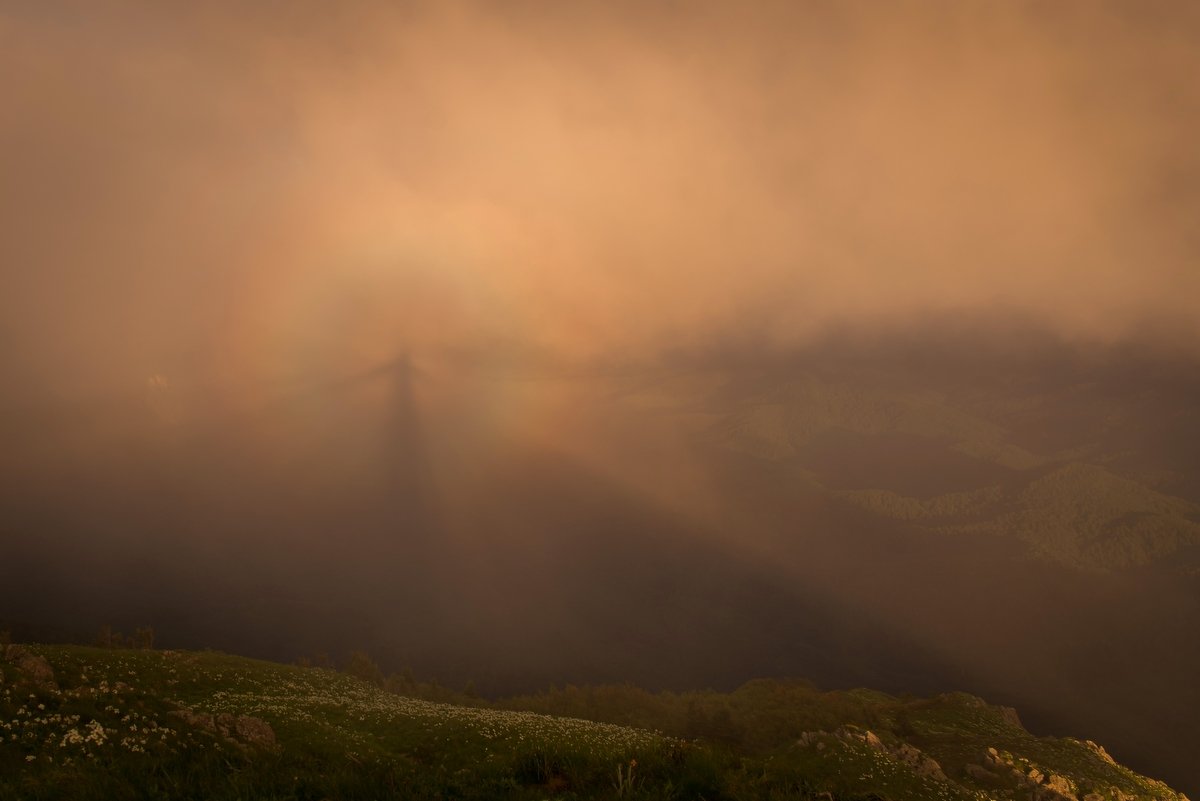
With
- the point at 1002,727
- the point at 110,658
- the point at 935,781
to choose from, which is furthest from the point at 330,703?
the point at 1002,727

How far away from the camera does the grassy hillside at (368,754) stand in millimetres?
11758

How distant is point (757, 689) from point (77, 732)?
164 meters

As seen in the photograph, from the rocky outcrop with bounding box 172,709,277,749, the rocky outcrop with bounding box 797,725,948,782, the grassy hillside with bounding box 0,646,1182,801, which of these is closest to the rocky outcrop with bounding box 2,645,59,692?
the grassy hillside with bounding box 0,646,1182,801

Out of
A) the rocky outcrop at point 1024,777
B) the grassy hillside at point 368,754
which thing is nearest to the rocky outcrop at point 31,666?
the grassy hillside at point 368,754

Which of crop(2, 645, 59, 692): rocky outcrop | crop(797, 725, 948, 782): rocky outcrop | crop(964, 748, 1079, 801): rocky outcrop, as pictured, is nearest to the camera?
crop(2, 645, 59, 692): rocky outcrop

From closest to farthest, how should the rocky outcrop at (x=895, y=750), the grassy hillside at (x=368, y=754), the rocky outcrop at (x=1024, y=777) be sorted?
the grassy hillside at (x=368, y=754)
the rocky outcrop at (x=1024, y=777)
the rocky outcrop at (x=895, y=750)

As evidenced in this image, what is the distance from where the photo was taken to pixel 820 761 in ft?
155

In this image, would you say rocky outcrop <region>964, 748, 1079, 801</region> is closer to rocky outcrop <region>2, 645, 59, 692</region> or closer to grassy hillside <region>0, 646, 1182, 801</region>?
grassy hillside <region>0, 646, 1182, 801</region>

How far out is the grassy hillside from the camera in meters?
11.8

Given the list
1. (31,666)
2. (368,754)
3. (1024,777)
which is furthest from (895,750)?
(31,666)

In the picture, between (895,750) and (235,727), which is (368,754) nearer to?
(235,727)

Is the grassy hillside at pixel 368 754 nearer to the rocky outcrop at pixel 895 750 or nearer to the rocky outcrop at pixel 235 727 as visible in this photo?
the rocky outcrop at pixel 235 727

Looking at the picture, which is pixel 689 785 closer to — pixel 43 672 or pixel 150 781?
pixel 150 781

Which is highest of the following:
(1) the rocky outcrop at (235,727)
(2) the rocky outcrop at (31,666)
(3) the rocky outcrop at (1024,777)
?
(2) the rocky outcrop at (31,666)
